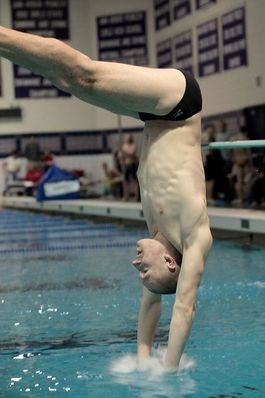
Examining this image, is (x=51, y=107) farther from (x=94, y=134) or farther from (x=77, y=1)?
(x=77, y=1)

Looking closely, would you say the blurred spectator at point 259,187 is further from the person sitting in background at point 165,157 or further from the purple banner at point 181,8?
the purple banner at point 181,8

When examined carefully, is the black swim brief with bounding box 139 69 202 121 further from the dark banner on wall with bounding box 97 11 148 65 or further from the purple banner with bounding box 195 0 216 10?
the dark banner on wall with bounding box 97 11 148 65

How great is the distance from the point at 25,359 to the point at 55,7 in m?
19.8

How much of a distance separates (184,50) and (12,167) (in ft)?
19.7

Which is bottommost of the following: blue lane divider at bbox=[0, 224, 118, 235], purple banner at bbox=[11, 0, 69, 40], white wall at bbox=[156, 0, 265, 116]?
blue lane divider at bbox=[0, 224, 118, 235]

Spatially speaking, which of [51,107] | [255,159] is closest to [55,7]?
[51,107]

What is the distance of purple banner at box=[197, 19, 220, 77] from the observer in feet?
56.9

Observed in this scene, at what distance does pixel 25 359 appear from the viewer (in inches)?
148

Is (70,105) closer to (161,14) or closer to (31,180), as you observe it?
(31,180)


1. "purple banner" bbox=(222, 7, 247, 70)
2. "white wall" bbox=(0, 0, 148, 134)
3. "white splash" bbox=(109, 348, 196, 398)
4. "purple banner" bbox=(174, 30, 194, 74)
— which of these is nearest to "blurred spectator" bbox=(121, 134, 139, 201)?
"purple banner" bbox=(222, 7, 247, 70)

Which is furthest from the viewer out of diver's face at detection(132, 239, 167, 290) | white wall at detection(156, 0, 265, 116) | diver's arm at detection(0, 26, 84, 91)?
white wall at detection(156, 0, 265, 116)

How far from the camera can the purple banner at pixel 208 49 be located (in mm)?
17344

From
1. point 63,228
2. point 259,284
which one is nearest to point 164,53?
point 63,228

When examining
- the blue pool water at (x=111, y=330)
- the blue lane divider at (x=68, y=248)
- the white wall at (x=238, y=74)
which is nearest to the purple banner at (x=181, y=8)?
the white wall at (x=238, y=74)
